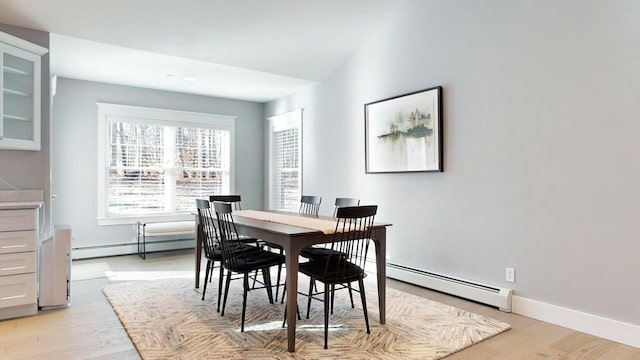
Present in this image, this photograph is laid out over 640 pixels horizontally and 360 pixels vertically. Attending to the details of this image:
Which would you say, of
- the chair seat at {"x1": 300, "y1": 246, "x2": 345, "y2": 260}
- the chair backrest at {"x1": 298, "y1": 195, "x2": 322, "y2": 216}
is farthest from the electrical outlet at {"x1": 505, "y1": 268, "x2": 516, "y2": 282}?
the chair backrest at {"x1": 298, "y1": 195, "x2": 322, "y2": 216}

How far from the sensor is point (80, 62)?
4.73 m

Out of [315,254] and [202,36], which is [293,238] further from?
[202,36]

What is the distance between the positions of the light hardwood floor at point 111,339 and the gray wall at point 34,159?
93 centimetres

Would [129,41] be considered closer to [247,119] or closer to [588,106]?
[247,119]

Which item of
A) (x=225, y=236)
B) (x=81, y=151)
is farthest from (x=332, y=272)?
(x=81, y=151)

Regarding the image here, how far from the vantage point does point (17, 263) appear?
322 centimetres

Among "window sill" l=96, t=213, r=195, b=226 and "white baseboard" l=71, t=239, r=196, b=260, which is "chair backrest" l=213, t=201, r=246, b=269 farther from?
"white baseboard" l=71, t=239, r=196, b=260

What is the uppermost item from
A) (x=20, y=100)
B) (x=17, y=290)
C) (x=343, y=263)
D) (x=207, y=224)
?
(x=20, y=100)

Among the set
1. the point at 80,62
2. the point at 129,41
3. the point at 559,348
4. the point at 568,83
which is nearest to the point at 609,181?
the point at 568,83

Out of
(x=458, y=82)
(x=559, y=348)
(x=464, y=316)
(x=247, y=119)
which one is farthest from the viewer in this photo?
(x=247, y=119)

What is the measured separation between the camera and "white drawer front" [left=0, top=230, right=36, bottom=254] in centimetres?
316

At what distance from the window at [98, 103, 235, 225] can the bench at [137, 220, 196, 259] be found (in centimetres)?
28

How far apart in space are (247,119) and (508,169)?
4.78m

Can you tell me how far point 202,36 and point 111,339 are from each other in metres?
2.94
